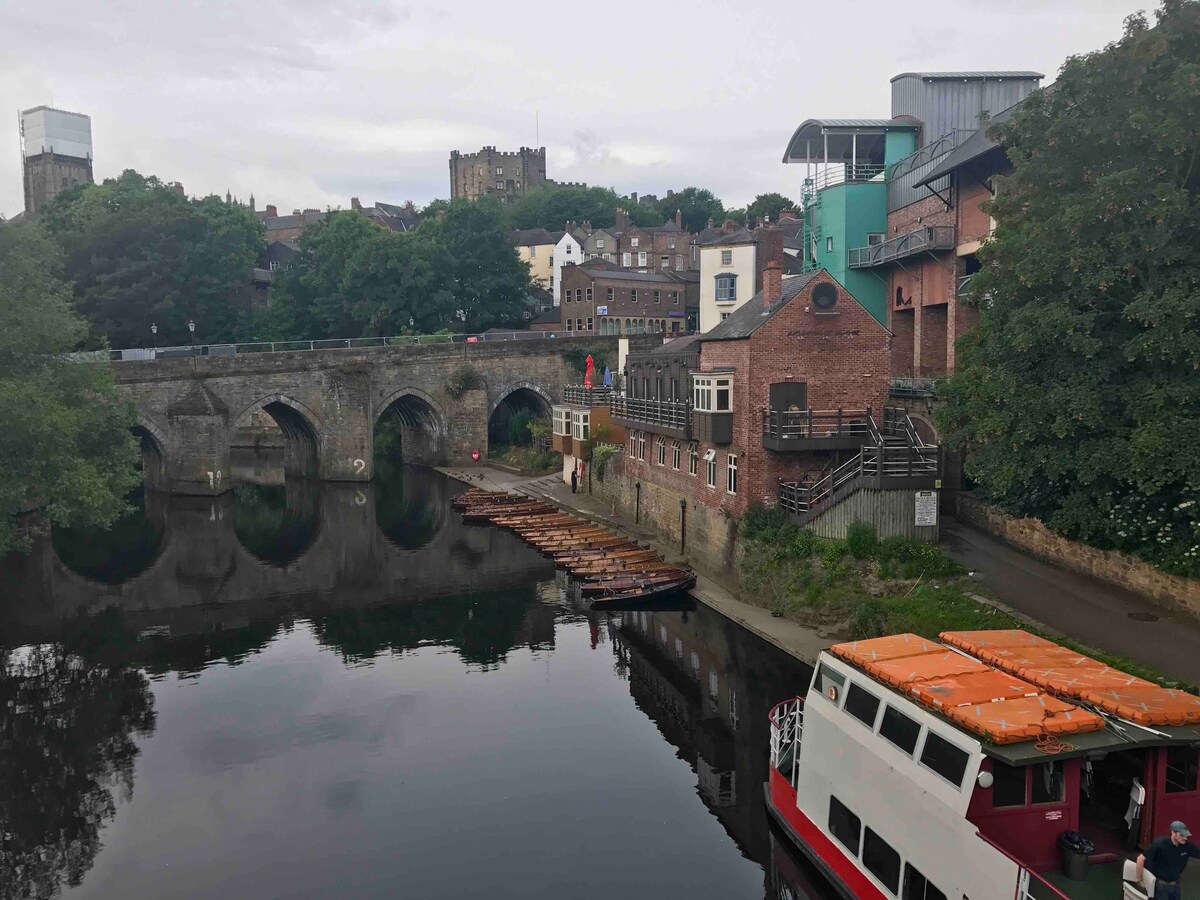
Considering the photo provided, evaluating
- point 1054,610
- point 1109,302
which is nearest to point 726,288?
point 1109,302

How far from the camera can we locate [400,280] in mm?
71312

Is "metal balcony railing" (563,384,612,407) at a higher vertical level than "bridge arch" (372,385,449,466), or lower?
higher

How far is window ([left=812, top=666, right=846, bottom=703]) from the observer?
47.1 ft

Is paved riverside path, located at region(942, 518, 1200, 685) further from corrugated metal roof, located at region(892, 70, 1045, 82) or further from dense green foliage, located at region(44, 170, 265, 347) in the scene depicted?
dense green foliage, located at region(44, 170, 265, 347)

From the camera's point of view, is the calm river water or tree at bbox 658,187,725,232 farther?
tree at bbox 658,187,725,232

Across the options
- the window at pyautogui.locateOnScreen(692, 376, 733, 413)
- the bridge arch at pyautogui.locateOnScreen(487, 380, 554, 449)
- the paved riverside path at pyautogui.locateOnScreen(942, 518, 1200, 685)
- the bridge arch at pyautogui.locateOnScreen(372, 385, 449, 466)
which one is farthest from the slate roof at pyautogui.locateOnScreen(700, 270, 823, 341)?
the bridge arch at pyautogui.locateOnScreen(487, 380, 554, 449)

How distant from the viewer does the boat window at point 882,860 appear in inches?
499

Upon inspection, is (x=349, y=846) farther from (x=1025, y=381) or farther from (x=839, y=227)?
(x=839, y=227)

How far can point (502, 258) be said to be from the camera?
78938mm

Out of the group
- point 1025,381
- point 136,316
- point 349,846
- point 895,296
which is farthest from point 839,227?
point 136,316

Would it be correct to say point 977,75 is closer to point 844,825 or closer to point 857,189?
point 857,189

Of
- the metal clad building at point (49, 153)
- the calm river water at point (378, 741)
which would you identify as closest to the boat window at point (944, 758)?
the calm river water at point (378, 741)

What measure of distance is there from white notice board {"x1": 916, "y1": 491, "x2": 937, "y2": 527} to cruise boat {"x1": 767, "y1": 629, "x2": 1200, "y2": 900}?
10233mm

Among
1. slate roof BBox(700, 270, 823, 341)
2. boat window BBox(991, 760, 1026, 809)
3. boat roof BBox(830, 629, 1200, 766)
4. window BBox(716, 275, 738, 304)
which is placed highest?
window BBox(716, 275, 738, 304)
